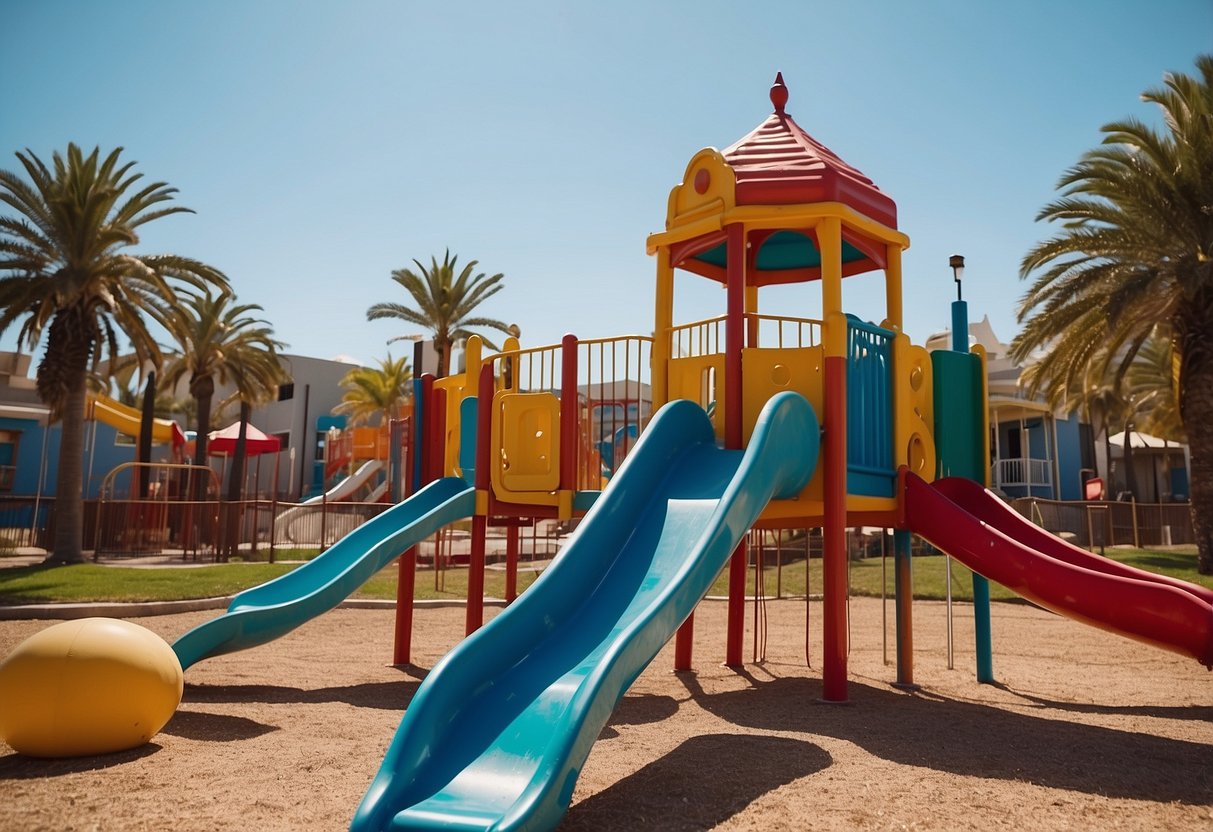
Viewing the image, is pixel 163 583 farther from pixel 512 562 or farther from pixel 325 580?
pixel 325 580

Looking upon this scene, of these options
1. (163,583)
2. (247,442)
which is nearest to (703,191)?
(163,583)

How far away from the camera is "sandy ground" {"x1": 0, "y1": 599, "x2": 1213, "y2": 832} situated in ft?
16.5

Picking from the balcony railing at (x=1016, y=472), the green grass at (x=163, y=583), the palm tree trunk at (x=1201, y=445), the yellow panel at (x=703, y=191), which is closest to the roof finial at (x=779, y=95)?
the yellow panel at (x=703, y=191)

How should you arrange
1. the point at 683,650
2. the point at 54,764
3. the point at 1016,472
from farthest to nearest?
the point at 1016,472, the point at 683,650, the point at 54,764

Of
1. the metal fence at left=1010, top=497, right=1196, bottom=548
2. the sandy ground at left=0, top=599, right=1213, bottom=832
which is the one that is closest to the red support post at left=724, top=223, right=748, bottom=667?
the sandy ground at left=0, top=599, right=1213, bottom=832

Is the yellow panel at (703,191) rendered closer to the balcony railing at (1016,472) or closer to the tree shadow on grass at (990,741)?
the tree shadow on grass at (990,741)

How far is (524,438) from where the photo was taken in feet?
32.0

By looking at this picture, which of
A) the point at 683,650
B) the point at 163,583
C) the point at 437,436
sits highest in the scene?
the point at 437,436

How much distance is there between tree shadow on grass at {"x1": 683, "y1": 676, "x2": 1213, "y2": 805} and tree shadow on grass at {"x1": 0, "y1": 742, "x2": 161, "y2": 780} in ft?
14.6

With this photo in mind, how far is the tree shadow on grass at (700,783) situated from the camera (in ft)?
16.1

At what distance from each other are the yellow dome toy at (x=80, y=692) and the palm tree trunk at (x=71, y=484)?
18.8 meters

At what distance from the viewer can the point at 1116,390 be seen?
75.9 feet

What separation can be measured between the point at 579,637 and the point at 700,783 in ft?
3.62

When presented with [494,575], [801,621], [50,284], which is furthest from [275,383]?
[801,621]
